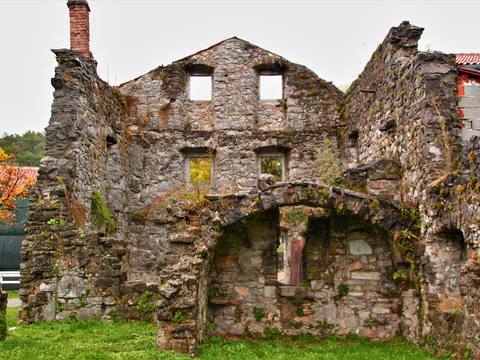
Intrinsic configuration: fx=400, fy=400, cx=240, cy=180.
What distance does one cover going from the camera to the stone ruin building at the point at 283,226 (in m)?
6.55

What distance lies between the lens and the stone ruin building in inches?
258

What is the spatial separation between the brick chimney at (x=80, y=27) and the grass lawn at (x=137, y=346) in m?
6.73

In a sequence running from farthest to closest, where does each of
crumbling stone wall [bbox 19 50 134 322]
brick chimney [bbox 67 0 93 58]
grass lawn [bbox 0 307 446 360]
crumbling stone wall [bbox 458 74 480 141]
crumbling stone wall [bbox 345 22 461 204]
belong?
brick chimney [bbox 67 0 93 58], crumbling stone wall [bbox 19 50 134 322], crumbling stone wall [bbox 458 74 480 141], crumbling stone wall [bbox 345 22 461 204], grass lawn [bbox 0 307 446 360]

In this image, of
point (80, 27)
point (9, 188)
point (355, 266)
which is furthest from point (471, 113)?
point (9, 188)

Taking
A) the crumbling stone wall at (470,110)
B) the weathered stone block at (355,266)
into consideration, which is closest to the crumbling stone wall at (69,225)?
the weathered stone block at (355,266)

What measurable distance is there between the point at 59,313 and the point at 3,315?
1.98 metres

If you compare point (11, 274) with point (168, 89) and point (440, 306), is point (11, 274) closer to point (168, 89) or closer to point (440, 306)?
point (168, 89)

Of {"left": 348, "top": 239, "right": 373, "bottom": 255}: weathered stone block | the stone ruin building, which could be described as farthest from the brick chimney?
{"left": 348, "top": 239, "right": 373, "bottom": 255}: weathered stone block

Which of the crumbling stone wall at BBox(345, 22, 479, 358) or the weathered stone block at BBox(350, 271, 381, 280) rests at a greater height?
the crumbling stone wall at BBox(345, 22, 479, 358)

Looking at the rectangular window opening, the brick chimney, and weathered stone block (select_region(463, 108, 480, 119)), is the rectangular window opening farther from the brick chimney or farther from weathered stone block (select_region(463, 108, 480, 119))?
weathered stone block (select_region(463, 108, 480, 119))

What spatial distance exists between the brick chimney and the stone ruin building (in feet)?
0.12

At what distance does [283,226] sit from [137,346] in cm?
611

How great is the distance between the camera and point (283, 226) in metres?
11.6

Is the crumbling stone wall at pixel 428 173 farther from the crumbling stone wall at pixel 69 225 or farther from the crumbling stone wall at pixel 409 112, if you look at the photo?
the crumbling stone wall at pixel 69 225
